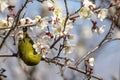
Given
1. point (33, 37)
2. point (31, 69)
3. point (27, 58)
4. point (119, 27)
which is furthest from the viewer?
point (31, 69)

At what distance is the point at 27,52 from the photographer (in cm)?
302

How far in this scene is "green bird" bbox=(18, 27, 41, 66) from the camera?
2.99 metres

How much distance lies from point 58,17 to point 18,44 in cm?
38

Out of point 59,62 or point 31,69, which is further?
point 31,69

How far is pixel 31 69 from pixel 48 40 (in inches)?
217

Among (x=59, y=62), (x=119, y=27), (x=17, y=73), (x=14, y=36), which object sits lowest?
(x=17, y=73)

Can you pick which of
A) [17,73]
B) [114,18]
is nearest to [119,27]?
[114,18]

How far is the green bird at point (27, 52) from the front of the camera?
299 cm

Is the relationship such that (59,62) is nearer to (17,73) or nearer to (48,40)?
(48,40)

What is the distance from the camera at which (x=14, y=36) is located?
2996mm

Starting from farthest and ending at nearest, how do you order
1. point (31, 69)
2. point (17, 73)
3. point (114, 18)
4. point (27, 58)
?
1. point (17, 73)
2. point (31, 69)
3. point (114, 18)
4. point (27, 58)

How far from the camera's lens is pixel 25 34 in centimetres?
302

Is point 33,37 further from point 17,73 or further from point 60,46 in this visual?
point 17,73

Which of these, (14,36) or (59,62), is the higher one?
(14,36)
